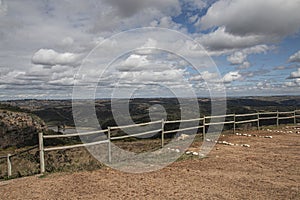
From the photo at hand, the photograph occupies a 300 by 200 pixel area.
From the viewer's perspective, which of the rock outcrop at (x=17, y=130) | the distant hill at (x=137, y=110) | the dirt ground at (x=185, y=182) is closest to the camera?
the dirt ground at (x=185, y=182)

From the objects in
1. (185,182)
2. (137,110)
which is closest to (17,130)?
(137,110)

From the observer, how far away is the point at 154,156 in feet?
35.4

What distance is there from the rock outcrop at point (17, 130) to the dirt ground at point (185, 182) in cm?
3466

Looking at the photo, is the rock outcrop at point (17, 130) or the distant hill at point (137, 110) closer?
the rock outcrop at point (17, 130)

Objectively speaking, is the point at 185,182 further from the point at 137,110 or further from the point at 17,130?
the point at 137,110

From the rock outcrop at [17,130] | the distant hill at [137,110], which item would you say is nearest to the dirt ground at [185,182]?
the distant hill at [137,110]

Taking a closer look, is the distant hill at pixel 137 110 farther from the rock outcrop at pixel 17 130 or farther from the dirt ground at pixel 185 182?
the dirt ground at pixel 185 182

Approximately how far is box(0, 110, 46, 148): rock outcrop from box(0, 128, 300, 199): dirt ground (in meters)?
34.7

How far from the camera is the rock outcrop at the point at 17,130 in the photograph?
130ft

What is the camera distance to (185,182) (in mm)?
7117

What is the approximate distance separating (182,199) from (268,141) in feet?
34.3

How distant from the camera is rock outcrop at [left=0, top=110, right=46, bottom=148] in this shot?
1562 inches

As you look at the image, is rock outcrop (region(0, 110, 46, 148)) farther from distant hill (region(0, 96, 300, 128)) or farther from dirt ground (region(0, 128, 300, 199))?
dirt ground (region(0, 128, 300, 199))

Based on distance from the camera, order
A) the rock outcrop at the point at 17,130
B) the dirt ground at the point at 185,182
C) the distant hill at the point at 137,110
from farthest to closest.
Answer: the distant hill at the point at 137,110 → the rock outcrop at the point at 17,130 → the dirt ground at the point at 185,182
